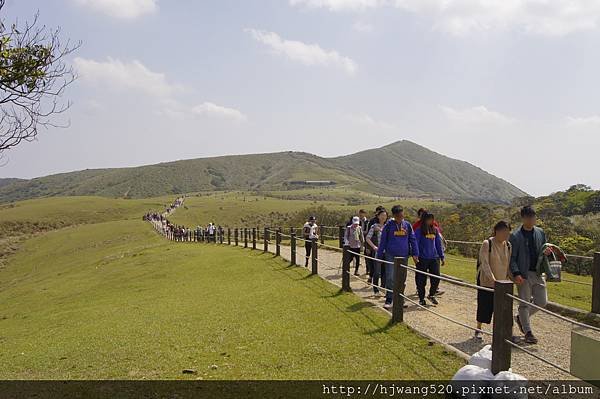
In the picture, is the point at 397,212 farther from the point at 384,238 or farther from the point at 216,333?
the point at 216,333

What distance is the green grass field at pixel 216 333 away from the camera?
664 cm

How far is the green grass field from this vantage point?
6.64 m

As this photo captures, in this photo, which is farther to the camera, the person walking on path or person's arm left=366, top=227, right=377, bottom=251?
person's arm left=366, top=227, right=377, bottom=251

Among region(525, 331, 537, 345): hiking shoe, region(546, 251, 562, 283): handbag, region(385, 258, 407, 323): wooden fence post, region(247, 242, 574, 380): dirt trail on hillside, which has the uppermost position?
region(546, 251, 562, 283): handbag

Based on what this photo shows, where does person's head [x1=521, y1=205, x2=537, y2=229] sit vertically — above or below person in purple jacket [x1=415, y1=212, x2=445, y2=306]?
above

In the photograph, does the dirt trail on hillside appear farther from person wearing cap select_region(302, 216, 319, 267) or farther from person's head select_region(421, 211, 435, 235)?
A: person wearing cap select_region(302, 216, 319, 267)

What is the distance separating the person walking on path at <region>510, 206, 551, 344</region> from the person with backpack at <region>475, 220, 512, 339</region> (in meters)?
0.12

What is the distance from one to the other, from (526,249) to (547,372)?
206 centimetres

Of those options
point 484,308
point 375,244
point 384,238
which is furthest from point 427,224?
point 375,244

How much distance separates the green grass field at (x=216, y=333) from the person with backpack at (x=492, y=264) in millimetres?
1105

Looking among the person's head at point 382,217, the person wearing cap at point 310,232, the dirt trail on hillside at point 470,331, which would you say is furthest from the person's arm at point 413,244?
the person wearing cap at point 310,232

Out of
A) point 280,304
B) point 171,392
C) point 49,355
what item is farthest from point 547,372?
point 49,355

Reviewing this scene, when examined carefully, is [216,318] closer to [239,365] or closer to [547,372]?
[239,365]

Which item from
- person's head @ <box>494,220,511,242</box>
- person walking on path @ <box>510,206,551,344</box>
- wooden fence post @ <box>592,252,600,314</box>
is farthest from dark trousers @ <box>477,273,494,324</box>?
wooden fence post @ <box>592,252,600,314</box>
